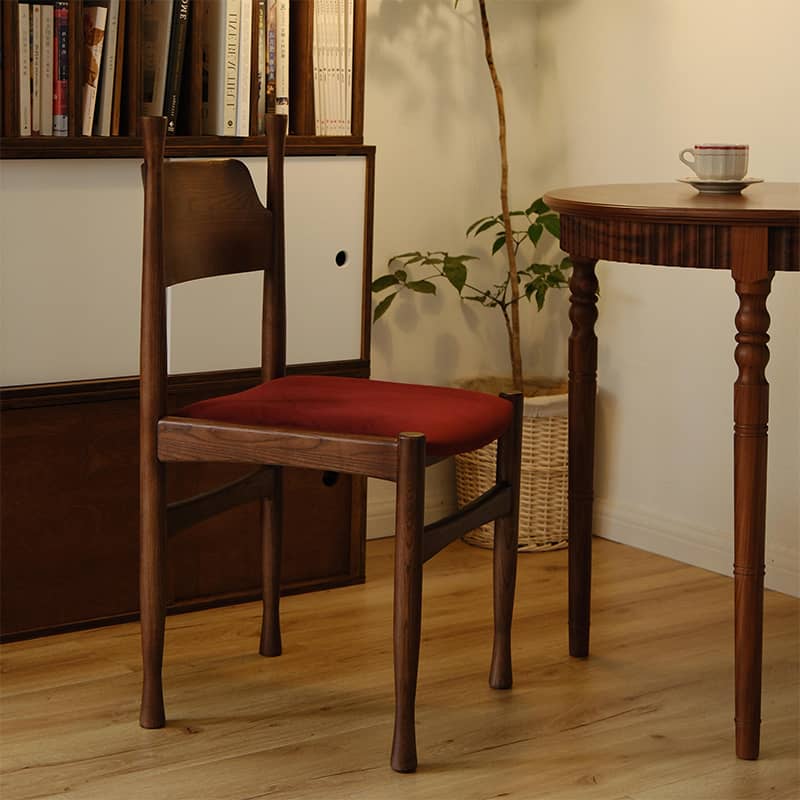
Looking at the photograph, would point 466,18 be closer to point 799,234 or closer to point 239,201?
point 239,201

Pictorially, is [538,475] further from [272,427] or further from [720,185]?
[272,427]

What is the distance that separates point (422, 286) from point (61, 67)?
2.97 ft

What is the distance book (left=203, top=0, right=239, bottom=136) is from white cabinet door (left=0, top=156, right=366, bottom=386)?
0.10 m

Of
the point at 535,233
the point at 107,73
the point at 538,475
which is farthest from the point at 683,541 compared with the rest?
the point at 107,73

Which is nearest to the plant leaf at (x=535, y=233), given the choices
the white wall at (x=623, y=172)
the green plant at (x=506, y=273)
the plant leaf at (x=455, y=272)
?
the green plant at (x=506, y=273)

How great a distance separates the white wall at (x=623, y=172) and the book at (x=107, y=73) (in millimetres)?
722

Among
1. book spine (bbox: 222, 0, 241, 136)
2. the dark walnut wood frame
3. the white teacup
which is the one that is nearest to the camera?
the dark walnut wood frame

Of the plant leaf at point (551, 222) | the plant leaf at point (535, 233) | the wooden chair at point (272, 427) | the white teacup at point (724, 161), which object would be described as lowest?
the wooden chair at point (272, 427)

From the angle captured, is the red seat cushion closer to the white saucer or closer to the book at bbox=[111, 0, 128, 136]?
the white saucer


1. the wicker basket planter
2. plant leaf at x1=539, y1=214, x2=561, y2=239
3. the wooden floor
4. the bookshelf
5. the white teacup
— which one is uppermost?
the bookshelf

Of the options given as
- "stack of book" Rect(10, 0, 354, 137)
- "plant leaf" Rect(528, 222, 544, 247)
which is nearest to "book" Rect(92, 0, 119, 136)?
"stack of book" Rect(10, 0, 354, 137)

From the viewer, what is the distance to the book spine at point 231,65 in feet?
7.93

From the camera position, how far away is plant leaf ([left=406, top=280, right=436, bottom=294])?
2.87m

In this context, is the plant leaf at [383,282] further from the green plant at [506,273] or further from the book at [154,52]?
the book at [154,52]
